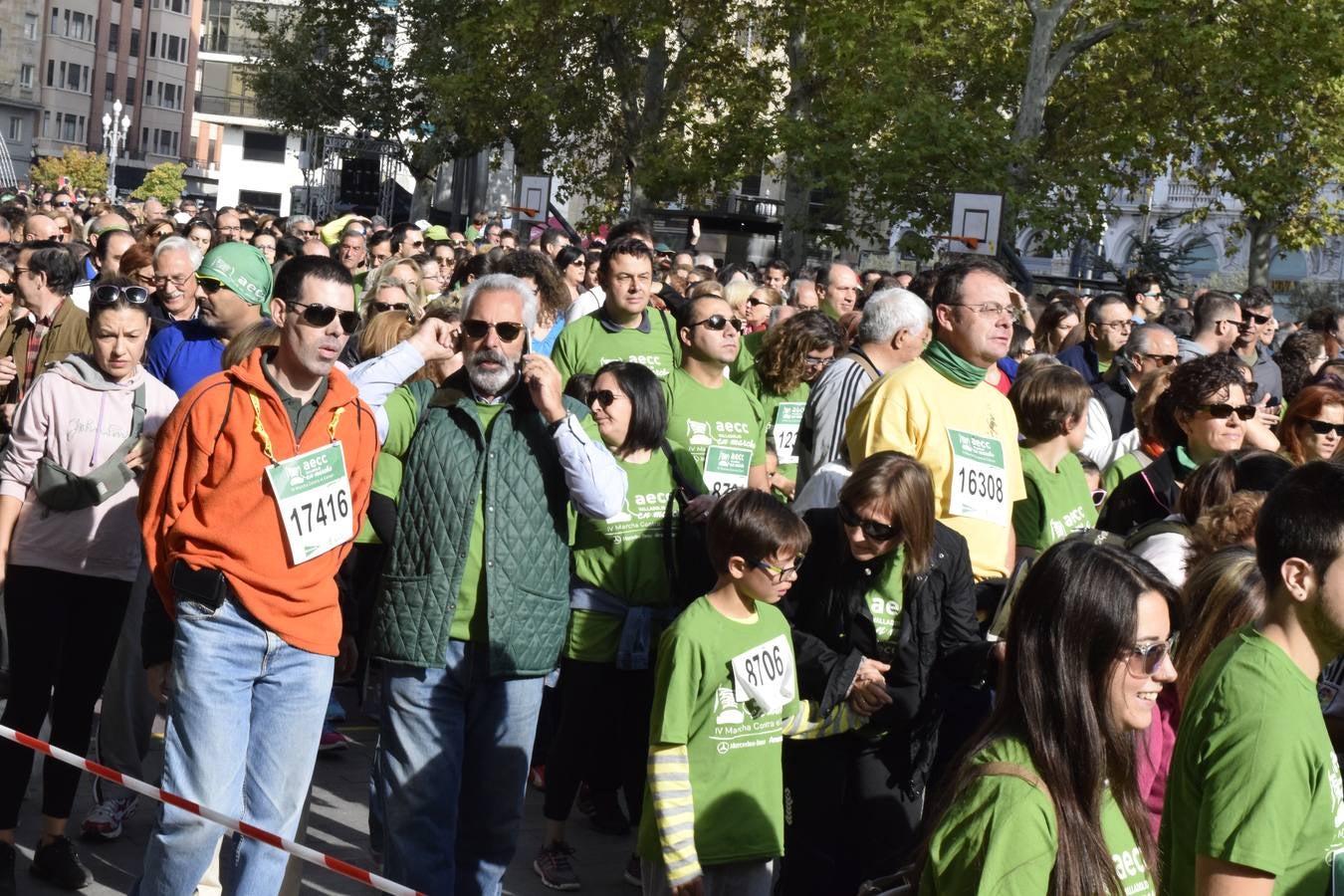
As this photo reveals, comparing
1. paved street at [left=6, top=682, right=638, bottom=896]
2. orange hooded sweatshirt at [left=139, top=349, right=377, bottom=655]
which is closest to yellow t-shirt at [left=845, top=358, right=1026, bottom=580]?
paved street at [left=6, top=682, right=638, bottom=896]

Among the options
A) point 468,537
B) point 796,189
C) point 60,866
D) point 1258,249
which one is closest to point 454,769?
point 468,537

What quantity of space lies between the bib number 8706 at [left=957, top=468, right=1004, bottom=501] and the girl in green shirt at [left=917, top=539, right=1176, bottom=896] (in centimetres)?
281

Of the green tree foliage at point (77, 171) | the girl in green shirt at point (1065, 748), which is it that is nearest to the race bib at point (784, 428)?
the girl in green shirt at point (1065, 748)

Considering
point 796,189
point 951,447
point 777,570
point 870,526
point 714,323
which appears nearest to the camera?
point 777,570

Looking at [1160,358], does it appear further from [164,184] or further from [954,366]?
[164,184]

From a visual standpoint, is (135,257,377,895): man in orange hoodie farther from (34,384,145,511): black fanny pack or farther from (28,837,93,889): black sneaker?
(28,837,93,889): black sneaker

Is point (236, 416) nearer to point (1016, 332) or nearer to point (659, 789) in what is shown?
point (659, 789)

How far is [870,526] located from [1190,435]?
1860 millimetres

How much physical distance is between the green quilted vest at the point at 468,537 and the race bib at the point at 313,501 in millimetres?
231

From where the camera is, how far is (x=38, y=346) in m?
7.81

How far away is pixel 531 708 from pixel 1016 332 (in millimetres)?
6478

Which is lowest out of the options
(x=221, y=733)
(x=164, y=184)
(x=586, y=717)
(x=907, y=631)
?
(x=586, y=717)

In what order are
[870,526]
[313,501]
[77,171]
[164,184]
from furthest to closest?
[77,171]
[164,184]
[870,526]
[313,501]

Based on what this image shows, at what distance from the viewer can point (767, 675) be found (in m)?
4.75
